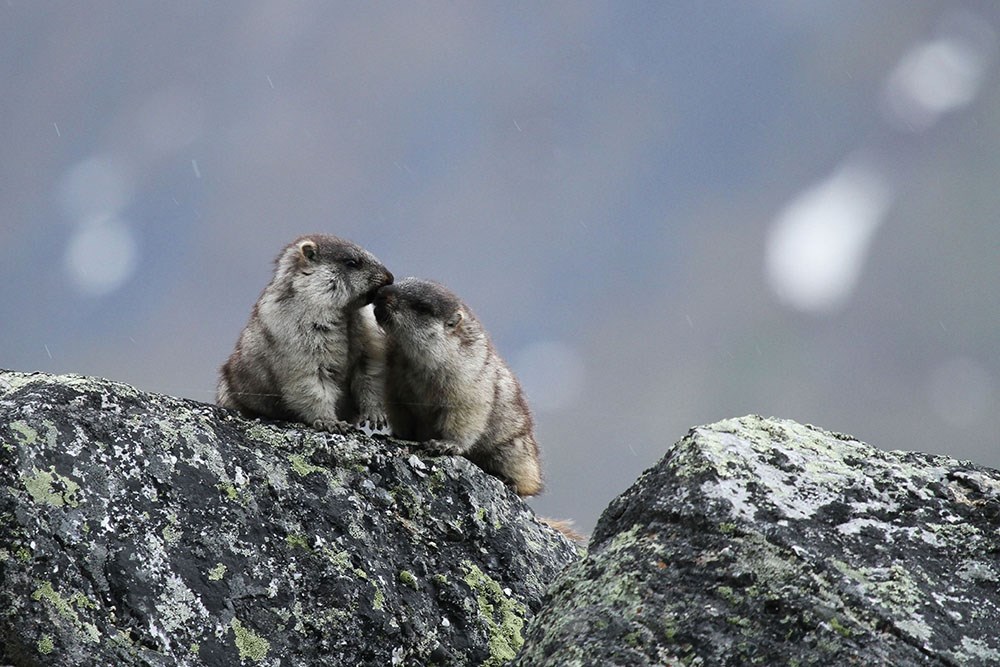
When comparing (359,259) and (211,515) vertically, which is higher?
(359,259)

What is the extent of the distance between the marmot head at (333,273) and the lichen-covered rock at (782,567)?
4.52m

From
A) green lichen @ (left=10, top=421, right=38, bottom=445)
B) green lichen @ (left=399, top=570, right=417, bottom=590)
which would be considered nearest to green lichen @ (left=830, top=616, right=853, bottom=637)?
green lichen @ (left=399, top=570, right=417, bottom=590)

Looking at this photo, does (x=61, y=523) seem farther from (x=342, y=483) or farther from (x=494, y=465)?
(x=494, y=465)

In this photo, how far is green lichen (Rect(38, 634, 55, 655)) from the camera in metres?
4.94

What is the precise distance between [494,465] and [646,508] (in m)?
4.59

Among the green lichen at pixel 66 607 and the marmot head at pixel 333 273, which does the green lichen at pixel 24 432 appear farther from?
the marmot head at pixel 333 273

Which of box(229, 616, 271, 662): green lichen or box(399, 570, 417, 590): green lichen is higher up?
box(399, 570, 417, 590): green lichen

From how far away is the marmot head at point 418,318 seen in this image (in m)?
8.93

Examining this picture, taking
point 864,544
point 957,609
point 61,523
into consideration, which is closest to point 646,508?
point 864,544

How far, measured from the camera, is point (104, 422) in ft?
19.6

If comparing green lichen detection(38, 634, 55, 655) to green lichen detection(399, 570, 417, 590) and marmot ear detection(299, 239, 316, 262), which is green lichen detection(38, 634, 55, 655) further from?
marmot ear detection(299, 239, 316, 262)

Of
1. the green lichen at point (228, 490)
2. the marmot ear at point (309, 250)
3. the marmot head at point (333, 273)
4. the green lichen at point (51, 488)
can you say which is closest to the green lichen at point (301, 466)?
the green lichen at point (228, 490)

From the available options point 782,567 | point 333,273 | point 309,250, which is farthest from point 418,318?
point 782,567

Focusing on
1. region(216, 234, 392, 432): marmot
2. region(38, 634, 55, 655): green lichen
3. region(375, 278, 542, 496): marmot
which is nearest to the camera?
region(38, 634, 55, 655): green lichen
